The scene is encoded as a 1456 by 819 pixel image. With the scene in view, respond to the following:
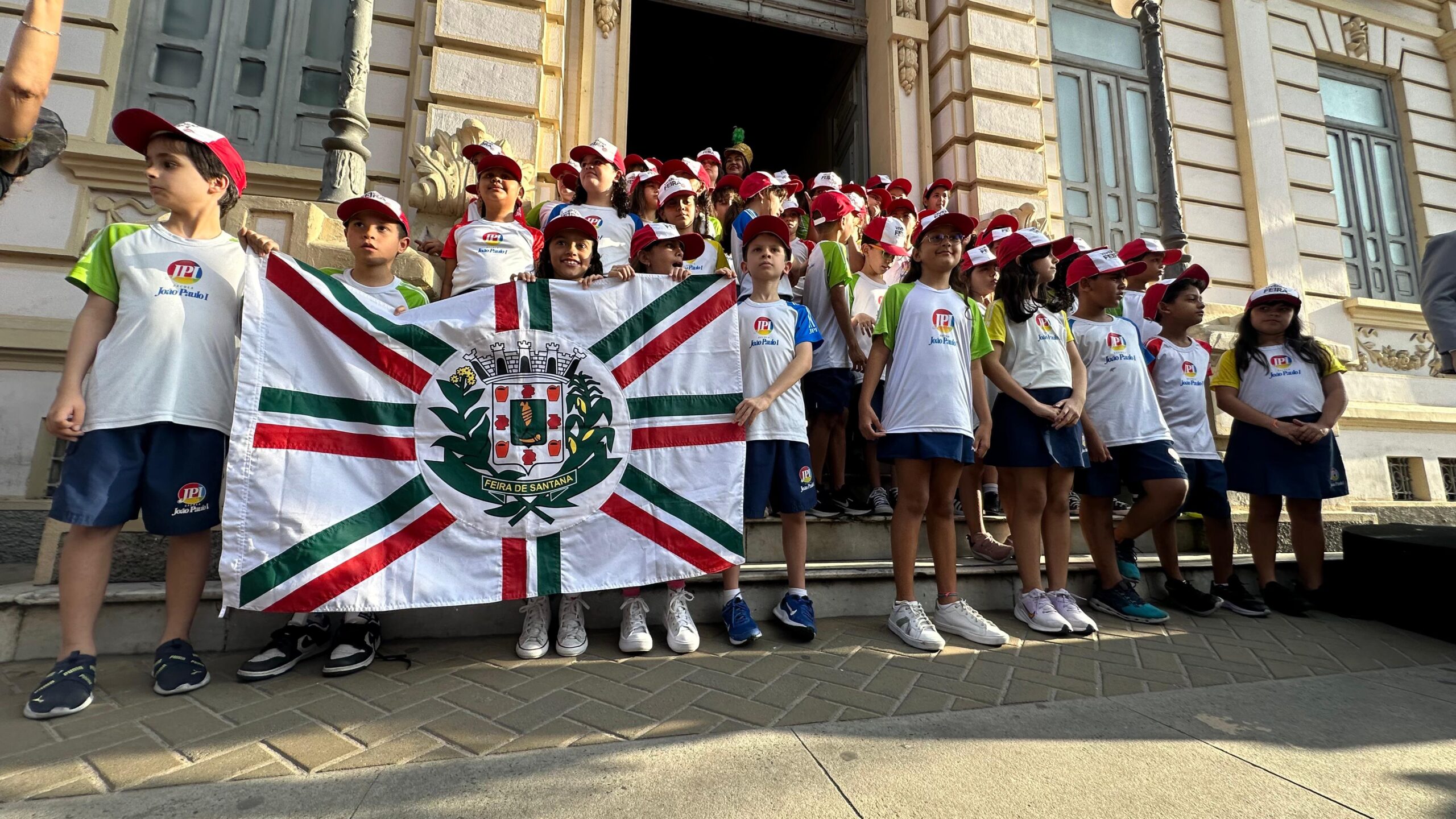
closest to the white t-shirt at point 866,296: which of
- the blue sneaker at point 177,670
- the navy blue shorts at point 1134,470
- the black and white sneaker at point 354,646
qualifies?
the navy blue shorts at point 1134,470

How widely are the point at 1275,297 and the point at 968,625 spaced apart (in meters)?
2.92

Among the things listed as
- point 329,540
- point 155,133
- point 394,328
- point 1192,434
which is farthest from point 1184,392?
point 155,133

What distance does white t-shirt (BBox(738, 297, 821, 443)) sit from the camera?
3266 millimetres

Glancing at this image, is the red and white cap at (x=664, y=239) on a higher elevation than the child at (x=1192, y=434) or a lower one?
higher

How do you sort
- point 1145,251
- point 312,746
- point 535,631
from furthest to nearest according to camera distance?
1. point 1145,251
2. point 535,631
3. point 312,746

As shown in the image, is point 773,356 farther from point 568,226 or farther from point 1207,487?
point 1207,487

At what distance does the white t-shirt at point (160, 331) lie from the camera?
242 centimetres

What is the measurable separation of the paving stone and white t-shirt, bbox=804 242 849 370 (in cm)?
310

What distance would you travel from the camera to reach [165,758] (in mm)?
1839

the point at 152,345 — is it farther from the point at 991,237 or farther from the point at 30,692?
the point at 991,237

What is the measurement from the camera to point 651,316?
325 cm

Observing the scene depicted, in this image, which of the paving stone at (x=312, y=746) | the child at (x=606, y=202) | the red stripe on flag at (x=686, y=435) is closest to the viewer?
the paving stone at (x=312, y=746)

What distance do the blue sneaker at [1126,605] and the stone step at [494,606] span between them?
191 millimetres

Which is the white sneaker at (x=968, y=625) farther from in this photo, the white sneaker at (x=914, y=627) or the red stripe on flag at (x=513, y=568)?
the red stripe on flag at (x=513, y=568)
